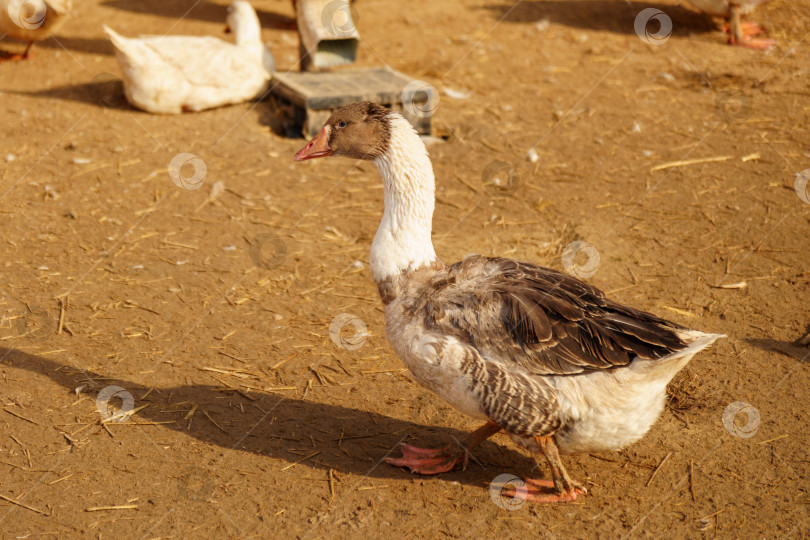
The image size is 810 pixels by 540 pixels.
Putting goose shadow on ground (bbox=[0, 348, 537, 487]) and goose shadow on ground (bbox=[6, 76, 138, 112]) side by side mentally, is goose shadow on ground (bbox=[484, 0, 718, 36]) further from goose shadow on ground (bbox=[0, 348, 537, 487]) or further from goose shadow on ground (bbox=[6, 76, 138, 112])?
goose shadow on ground (bbox=[0, 348, 537, 487])

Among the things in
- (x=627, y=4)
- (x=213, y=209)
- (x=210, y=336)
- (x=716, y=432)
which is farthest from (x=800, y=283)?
(x=627, y=4)

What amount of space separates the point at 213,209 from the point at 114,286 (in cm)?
151

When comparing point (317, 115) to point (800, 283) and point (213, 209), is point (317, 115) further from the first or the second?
point (800, 283)

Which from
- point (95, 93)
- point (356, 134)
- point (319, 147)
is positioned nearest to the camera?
point (356, 134)

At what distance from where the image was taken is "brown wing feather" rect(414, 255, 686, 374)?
4199 millimetres

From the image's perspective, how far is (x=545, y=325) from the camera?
4266mm

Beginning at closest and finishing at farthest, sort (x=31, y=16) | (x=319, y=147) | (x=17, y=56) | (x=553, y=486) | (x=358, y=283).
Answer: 1. (x=553, y=486)
2. (x=319, y=147)
3. (x=358, y=283)
4. (x=31, y=16)
5. (x=17, y=56)

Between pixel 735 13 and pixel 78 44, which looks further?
pixel 78 44

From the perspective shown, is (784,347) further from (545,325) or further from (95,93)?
(95,93)

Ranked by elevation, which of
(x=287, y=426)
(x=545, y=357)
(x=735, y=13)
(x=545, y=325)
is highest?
(x=545, y=325)

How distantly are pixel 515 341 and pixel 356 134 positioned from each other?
63.5 inches

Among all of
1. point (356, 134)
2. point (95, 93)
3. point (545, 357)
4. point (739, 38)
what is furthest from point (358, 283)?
point (739, 38)

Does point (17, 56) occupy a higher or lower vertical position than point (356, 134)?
lower

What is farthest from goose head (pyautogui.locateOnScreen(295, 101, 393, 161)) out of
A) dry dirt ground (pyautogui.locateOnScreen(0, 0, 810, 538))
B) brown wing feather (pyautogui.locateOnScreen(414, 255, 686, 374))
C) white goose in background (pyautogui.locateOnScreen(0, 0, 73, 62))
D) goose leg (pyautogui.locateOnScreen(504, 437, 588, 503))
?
white goose in background (pyautogui.locateOnScreen(0, 0, 73, 62))
